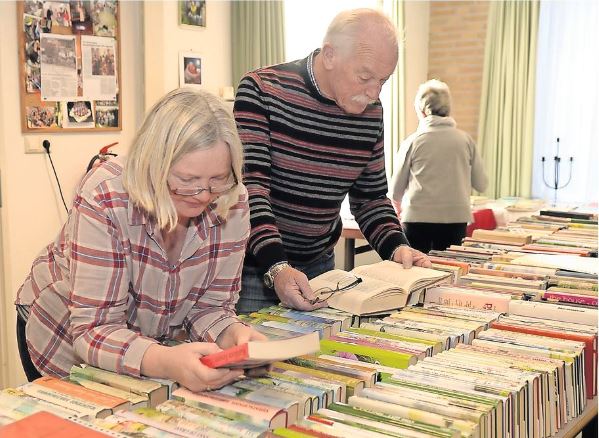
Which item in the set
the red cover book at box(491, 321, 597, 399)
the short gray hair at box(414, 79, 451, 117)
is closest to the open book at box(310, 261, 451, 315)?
the red cover book at box(491, 321, 597, 399)

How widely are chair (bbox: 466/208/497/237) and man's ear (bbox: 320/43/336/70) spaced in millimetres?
2941

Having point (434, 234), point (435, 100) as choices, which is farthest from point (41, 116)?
point (434, 234)

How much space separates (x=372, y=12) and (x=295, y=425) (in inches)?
45.4

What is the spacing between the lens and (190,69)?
179 inches

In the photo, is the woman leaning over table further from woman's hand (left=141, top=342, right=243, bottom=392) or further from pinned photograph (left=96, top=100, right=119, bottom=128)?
pinned photograph (left=96, top=100, right=119, bottom=128)

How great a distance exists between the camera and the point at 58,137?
12.7 feet

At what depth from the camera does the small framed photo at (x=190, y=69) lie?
4.46 m

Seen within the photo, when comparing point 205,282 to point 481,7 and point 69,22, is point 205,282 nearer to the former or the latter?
point 69,22

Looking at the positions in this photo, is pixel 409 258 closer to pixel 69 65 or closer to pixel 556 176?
pixel 69 65

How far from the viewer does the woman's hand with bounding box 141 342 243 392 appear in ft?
4.21

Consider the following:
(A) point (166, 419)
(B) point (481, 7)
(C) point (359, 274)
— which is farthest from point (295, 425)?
(B) point (481, 7)

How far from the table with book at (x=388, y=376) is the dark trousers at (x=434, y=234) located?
6.91ft

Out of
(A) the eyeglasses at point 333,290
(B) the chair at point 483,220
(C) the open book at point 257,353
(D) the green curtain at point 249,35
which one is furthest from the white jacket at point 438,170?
(C) the open book at point 257,353

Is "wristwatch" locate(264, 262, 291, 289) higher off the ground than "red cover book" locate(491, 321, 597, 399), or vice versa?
"wristwatch" locate(264, 262, 291, 289)
